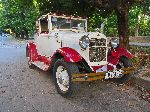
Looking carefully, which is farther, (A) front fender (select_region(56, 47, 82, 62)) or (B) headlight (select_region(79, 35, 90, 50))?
(B) headlight (select_region(79, 35, 90, 50))

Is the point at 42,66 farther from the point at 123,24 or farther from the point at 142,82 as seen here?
the point at 123,24

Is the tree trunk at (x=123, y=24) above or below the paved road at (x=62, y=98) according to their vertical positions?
above

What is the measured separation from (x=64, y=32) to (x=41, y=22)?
1.42 metres

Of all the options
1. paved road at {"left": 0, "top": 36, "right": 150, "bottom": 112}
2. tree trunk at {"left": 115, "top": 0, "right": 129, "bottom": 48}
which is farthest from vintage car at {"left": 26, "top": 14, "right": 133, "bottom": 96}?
tree trunk at {"left": 115, "top": 0, "right": 129, "bottom": 48}

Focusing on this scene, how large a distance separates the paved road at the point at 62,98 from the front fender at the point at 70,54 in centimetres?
94

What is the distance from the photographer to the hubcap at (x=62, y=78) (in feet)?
21.9

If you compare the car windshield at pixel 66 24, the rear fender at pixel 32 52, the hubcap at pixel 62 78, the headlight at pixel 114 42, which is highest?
the car windshield at pixel 66 24

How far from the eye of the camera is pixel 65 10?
35.3 feet

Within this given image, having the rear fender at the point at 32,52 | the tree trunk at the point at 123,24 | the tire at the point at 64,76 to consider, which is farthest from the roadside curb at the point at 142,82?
the rear fender at the point at 32,52

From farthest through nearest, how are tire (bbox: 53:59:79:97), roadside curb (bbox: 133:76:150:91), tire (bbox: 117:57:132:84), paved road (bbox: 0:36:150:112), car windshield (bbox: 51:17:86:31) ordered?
car windshield (bbox: 51:17:86:31) < tire (bbox: 117:57:132:84) < roadside curb (bbox: 133:76:150:91) < tire (bbox: 53:59:79:97) < paved road (bbox: 0:36:150:112)

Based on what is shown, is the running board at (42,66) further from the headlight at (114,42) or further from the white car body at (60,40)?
the headlight at (114,42)

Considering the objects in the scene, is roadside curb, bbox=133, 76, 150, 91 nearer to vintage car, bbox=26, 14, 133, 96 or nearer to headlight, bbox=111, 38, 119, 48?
vintage car, bbox=26, 14, 133, 96

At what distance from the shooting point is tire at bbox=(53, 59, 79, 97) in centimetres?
635

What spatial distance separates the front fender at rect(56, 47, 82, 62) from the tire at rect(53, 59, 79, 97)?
0.14 m
